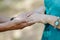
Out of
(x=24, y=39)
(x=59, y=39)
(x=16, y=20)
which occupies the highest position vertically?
(x=16, y=20)

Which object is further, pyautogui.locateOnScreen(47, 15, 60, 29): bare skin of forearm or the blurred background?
the blurred background

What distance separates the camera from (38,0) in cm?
571

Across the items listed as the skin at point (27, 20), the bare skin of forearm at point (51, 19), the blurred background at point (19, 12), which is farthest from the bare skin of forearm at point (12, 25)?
the blurred background at point (19, 12)

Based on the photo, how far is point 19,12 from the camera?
17.9 ft

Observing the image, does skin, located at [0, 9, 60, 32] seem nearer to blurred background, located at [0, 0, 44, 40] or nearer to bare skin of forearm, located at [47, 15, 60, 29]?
bare skin of forearm, located at [47, 15, 60, 29]

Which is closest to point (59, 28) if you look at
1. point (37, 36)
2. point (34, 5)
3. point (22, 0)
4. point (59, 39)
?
point (59, 39)

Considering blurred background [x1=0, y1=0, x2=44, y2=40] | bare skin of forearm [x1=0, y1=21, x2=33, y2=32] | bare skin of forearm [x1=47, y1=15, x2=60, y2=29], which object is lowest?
blurred background [x1=0, y1=0, x2=44, y2=40]

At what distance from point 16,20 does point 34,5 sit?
3.51 meters

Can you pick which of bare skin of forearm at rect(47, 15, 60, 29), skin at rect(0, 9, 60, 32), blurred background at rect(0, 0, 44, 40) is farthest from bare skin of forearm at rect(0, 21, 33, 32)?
blurred background at rect(0, 0, 44, 40)

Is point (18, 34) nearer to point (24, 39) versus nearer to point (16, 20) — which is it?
point (24, 39)

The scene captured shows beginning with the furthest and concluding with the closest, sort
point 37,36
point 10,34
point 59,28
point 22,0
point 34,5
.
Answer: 1. point 22,0
2. point 34,5
3. point 10,34
4. point 37,36
5. point 59,28

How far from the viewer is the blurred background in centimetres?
486

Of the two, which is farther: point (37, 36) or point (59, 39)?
point (37, 36)

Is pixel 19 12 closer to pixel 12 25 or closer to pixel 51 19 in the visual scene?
pixel 12 25
